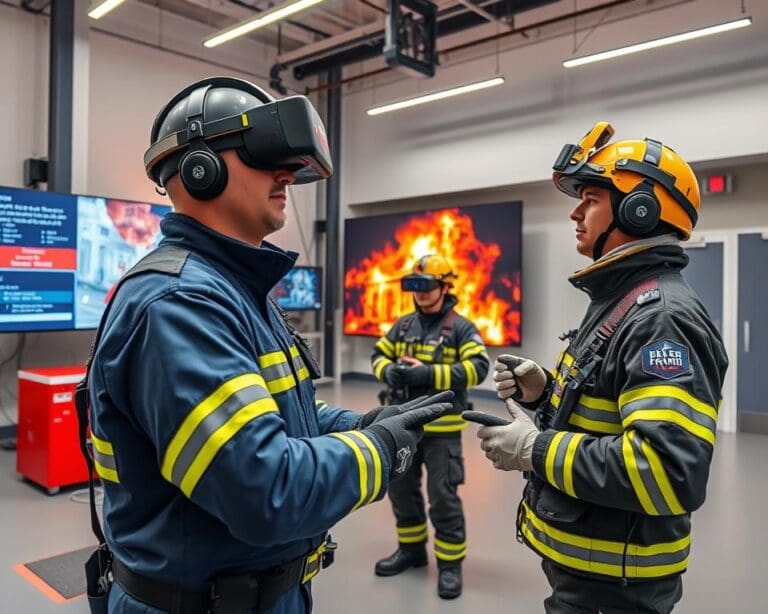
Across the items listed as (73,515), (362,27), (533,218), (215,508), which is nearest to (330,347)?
(533,218)

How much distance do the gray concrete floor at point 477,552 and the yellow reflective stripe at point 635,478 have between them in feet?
5.41

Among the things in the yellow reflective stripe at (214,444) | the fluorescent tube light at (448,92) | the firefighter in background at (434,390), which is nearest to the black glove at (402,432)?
the yellow reflective stripe at (214,444)

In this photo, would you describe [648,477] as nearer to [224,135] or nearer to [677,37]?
[224,135]

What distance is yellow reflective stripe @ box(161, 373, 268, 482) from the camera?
0.90m

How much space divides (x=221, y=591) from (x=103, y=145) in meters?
7.03

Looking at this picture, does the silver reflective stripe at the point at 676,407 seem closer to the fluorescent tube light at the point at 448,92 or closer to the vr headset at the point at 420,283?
the vr headset at the point at 420,283

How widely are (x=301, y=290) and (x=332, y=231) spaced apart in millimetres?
1259

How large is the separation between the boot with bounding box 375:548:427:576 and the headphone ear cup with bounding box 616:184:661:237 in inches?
88.1

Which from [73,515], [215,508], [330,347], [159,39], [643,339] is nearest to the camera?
[215,508]

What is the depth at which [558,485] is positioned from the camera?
4.69 ft

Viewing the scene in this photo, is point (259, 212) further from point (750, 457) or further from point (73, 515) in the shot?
point (750, 457)

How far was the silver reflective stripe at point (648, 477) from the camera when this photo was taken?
129 cm

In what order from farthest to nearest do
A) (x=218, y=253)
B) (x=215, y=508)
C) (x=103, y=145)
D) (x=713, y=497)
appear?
(x=103, y=145) < (x=713, y=497) < (x=218, y=253) < (x=215, y=508)

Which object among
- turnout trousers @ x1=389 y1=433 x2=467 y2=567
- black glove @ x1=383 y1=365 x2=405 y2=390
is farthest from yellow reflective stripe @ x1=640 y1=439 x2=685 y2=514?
black glove @ x1=383 y1=365 x2=405 y2=390
